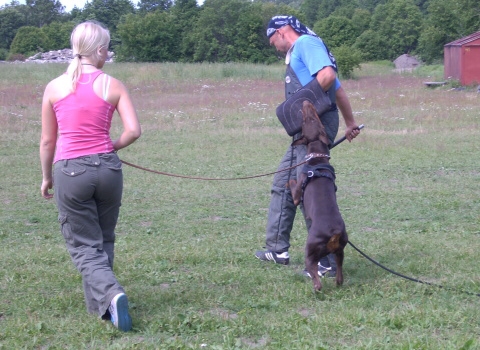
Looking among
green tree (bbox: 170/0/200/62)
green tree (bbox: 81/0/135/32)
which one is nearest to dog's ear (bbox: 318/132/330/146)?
green tree (bbox: 170/0/200/62)

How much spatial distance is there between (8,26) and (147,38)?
2144 centimetres

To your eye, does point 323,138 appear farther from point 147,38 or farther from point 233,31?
point 233,31

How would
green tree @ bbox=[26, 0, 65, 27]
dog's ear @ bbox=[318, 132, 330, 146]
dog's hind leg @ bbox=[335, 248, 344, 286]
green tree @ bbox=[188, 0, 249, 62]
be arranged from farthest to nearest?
green tree @ bbox=[26, 0, 65, 27] < green tree @ bbox=[188, 0, 249, 62] < dog's ear @ bbox=[318, 132, 330, 146] < dog's hind leg @ bbox=[335, 248, 344, 286]

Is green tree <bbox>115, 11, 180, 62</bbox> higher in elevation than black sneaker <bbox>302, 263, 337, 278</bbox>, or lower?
higher

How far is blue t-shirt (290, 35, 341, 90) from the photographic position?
14.9 ft

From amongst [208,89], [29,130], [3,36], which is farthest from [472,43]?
[3,36]

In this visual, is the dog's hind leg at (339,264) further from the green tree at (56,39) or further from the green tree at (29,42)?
the green tree at (29,42)

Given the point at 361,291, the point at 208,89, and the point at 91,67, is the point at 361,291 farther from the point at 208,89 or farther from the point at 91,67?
the point at 208,89

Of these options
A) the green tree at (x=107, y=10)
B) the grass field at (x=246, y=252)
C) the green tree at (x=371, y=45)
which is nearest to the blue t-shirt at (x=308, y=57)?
the grass field at (x=246, y=252)

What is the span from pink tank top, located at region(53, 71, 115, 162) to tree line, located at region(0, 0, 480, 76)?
47.2 m

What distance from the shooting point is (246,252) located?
5.54 meters

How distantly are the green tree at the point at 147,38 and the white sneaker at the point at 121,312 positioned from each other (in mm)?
49578

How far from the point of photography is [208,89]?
27203mm

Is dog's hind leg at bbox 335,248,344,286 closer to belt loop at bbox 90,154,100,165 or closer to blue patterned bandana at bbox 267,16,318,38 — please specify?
blue patterned bandana at bbox 267,16,318,38
